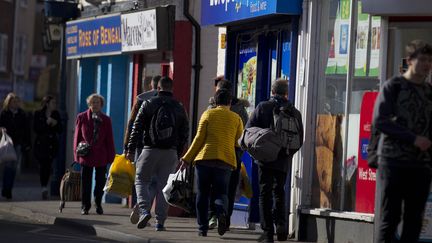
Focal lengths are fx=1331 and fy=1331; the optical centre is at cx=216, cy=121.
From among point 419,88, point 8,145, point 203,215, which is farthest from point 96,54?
point 419,88

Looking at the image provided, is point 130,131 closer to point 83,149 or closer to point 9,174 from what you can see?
Answer: point 83,149

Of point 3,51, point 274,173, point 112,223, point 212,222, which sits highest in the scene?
point 3,51

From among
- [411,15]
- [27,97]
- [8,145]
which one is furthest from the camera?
[27,97]

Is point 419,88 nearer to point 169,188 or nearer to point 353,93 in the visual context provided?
point 353,93

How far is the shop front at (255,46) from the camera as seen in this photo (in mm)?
16422

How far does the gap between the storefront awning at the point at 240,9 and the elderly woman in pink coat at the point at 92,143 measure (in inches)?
79.3

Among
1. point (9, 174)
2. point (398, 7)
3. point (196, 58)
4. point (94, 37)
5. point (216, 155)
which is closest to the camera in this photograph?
point (398, 7)

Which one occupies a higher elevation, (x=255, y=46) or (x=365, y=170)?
(x=255, y=46)

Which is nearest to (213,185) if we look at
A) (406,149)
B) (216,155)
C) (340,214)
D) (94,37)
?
(216,155)

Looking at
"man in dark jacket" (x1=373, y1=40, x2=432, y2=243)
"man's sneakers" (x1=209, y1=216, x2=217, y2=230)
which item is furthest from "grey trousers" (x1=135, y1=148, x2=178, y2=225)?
"man in dark jacket" (x1=373, y1=40, x2=432, y2=243)

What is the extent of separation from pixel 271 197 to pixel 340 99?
4.72ft

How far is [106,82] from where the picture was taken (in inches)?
987

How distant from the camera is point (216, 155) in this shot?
15.4 meters

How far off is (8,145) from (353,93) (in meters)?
9.10
